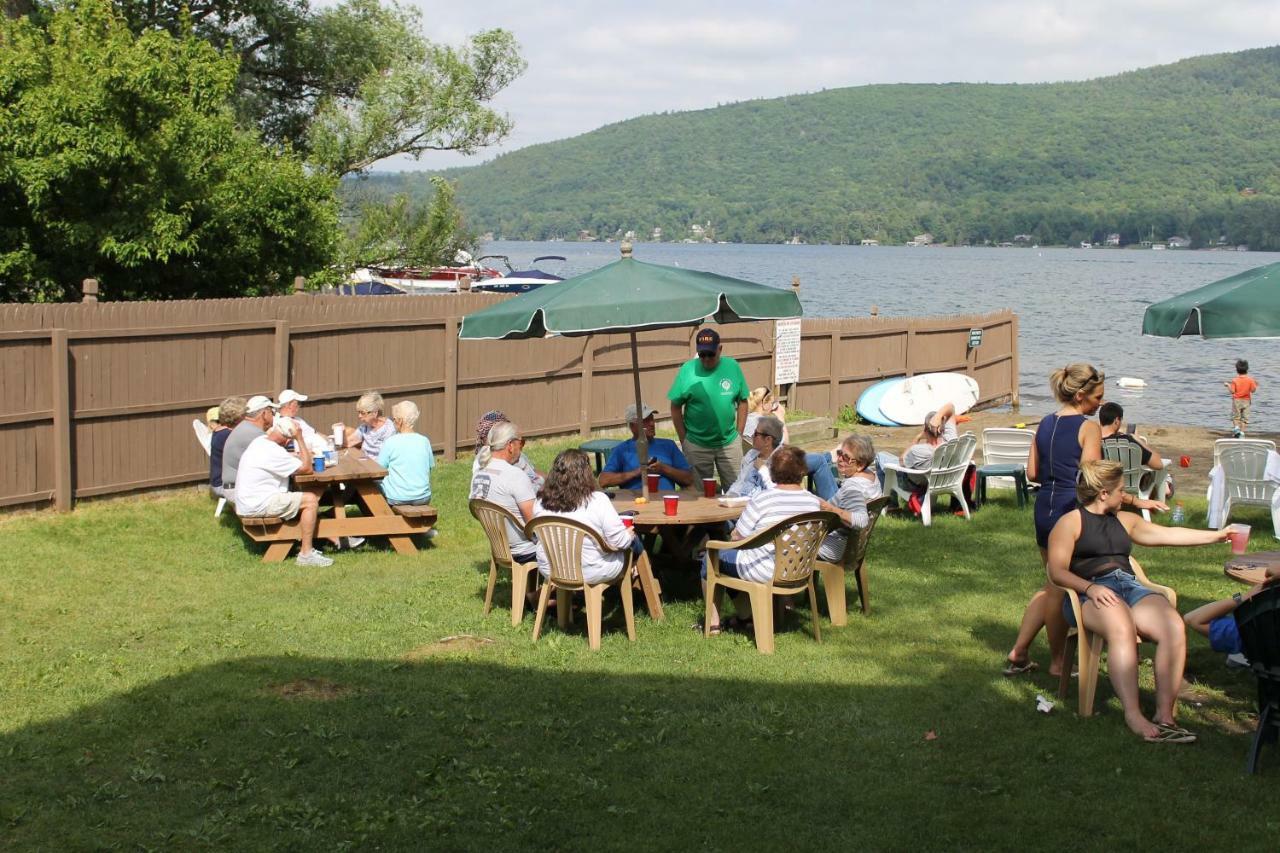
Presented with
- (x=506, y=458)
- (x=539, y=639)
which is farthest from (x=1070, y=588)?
(x=506, y=458)

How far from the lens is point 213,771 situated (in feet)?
18.6

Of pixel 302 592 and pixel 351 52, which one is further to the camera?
pixel 351 52

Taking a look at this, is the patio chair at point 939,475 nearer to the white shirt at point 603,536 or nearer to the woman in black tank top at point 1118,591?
the white shirt at point 603,536

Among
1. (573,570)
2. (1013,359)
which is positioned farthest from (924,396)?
(573,570)

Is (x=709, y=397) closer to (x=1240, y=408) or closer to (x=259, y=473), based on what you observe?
(x=259, y=473)

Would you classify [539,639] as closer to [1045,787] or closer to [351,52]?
[1045,787]

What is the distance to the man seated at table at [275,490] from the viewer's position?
9.92m

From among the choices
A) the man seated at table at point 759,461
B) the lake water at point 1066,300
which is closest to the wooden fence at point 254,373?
the man seated at table at point 759,461

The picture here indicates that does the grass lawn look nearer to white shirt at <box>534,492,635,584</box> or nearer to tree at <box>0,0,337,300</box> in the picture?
white shirt at <box>534,492,635,584</box>

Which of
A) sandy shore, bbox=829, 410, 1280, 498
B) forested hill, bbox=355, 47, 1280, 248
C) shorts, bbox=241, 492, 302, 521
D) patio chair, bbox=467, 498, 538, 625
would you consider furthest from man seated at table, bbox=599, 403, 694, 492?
forested hill, bbox=355, 47, 1280, 248

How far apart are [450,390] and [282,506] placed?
189 inches

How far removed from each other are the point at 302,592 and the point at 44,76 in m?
9.11

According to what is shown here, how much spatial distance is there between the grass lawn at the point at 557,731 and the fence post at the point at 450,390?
5274 mm

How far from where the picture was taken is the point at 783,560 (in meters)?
7.77
